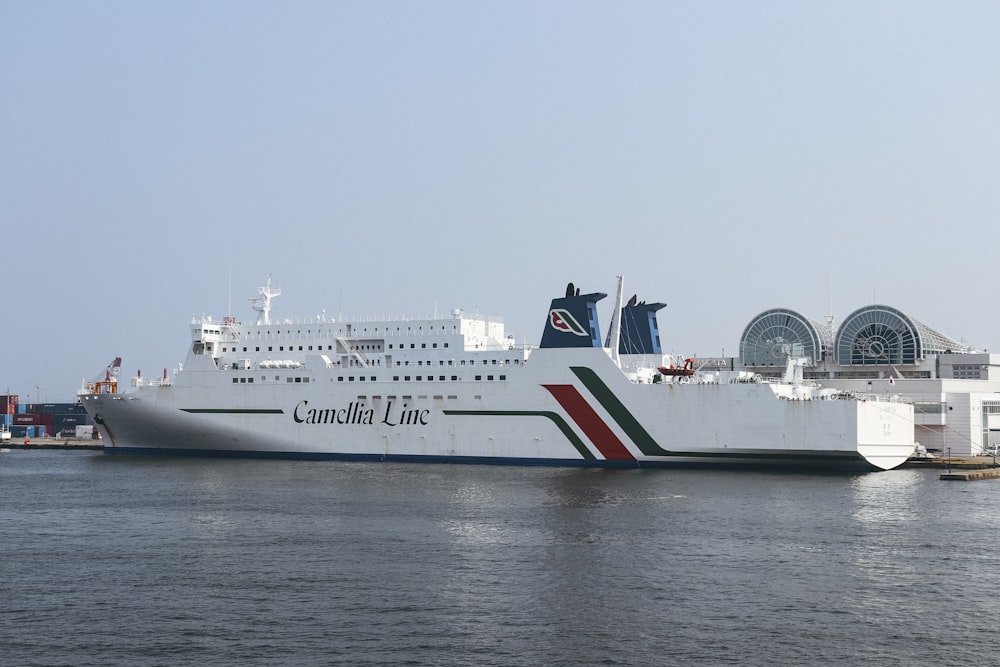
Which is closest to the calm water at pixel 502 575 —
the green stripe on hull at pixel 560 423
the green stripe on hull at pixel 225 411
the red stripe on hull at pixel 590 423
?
the red stripe on hull at pixel 590 423

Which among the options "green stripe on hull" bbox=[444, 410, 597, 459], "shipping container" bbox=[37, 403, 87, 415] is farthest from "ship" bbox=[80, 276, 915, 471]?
"shipping container" bbox=[37, 403, 87, 415]

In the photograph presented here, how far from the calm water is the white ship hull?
4376mm

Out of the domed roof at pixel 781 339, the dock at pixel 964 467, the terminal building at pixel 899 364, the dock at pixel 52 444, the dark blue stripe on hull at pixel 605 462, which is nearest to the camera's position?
the dock at pixel 964 467

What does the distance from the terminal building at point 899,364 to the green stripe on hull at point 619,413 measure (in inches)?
531

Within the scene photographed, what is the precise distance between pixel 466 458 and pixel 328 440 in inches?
223

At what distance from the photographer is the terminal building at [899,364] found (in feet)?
138

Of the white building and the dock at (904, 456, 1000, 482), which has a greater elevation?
the white building

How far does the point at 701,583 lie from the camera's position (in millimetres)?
17188

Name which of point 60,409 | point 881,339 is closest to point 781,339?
point 881,339

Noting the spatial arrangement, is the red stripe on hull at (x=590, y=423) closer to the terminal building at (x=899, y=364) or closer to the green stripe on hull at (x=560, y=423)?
the green stripe on hull at (x=560, y=423)

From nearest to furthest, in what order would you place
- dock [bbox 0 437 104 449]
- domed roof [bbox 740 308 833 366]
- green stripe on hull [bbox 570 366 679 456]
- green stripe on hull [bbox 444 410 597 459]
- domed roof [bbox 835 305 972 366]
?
1. green stripe on hull [bbox 570 366 679 456]
2. green stripe on hull [bbox 444 410 597 459]
3. domed roof [bbox 835 305 972 366]
4. domed roof [bbox 740 308 833 366]
5. dock [bbox 0 437 104 449]

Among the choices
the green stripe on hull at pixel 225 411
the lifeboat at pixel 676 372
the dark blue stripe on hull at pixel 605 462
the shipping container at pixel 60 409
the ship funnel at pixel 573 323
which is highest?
the ship funnel at pixel 573 323

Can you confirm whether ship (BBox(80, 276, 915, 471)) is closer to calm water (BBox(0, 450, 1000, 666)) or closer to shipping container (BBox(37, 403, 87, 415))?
calm water (BBox(0, 450, 1000, 666))

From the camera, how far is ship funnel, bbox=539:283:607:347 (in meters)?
35.8
